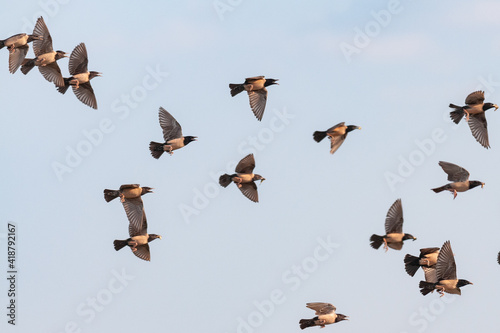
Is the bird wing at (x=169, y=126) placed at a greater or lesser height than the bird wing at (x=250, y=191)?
greater

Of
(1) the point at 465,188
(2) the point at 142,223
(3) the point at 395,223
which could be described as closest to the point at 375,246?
(3) the point at 395,223

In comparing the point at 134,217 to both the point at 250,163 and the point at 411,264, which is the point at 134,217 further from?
the point at 411,264

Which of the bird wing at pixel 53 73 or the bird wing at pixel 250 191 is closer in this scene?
the bird wing at pixel 53 73

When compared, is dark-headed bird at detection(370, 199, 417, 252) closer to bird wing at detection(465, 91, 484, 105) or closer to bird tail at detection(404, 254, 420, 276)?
bird tail at detection(404, 254, 420, 276)

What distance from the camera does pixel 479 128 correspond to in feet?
129

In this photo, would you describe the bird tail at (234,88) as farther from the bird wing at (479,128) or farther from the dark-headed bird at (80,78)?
the bird wing at (479,128)

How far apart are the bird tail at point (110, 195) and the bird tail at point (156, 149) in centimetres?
174

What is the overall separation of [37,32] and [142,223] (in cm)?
720

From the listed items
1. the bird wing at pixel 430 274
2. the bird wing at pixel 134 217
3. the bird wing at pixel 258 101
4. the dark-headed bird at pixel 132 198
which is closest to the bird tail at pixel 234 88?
the bird wing at pixel 258 101

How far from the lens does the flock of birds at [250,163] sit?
37750mm

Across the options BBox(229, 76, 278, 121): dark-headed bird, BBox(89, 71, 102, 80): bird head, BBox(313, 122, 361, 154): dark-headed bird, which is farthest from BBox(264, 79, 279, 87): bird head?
BBox(89, 71, 102, 80): bird head

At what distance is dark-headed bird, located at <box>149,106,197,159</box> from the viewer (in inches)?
1527

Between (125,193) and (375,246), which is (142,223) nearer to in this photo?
(125,193)

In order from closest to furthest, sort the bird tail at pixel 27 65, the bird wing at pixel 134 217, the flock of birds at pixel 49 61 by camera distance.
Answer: the bird wing at pixel 134 217, the flock of birds at pixel 49 61, the bird tail at pixel 27 65
